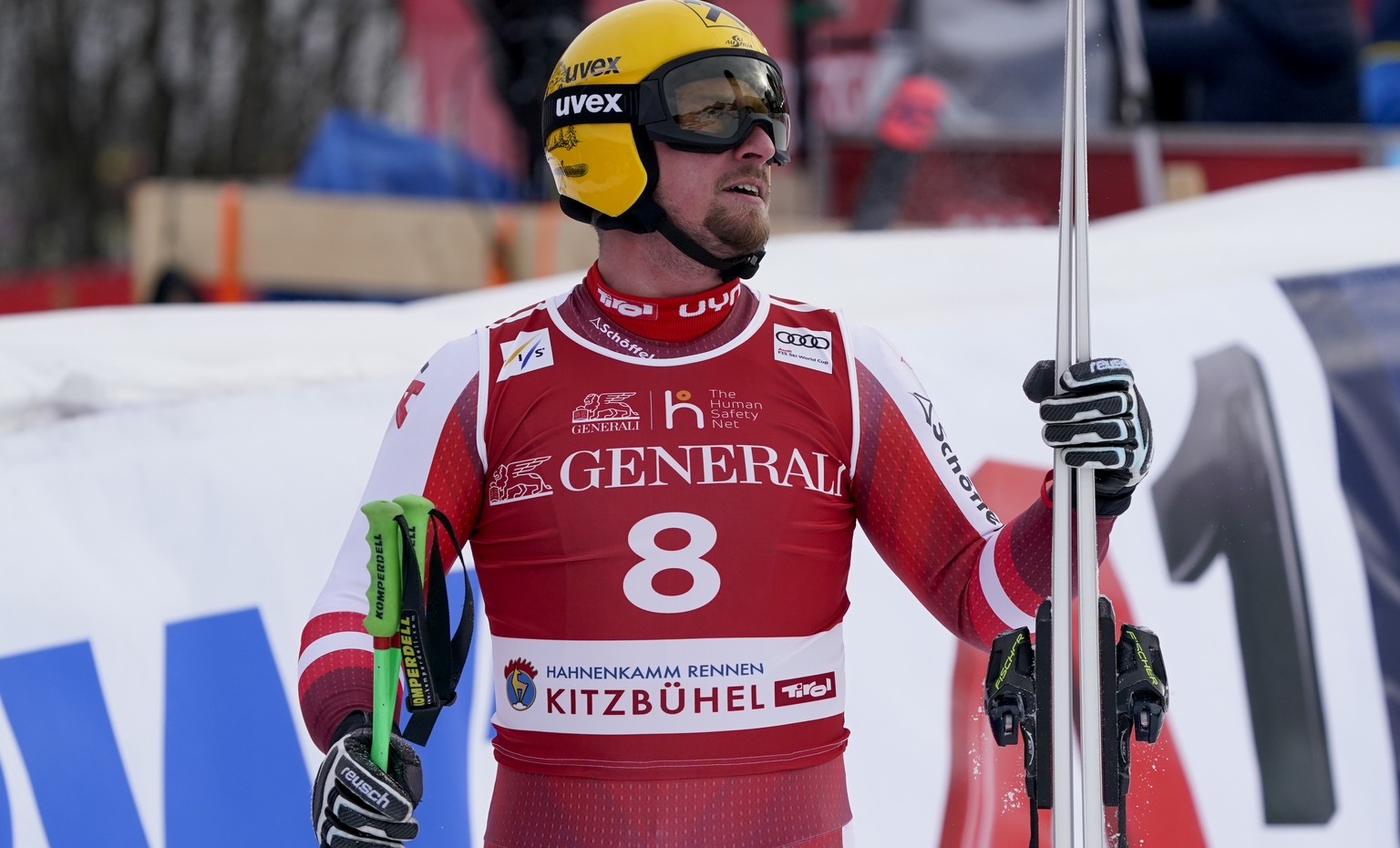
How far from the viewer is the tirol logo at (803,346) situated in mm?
2619

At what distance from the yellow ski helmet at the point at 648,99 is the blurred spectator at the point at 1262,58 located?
5.27m

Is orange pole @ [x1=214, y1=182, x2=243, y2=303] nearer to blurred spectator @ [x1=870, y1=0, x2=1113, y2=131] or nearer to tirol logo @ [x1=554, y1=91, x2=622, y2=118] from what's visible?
blurred spectator @ [x1=870, y1=0, x2=1113, y2=131]

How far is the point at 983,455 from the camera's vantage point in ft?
13.0

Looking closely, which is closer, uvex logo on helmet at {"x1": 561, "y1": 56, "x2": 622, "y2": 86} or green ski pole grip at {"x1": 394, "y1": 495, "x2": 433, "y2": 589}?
green ski pole grip at {"x1": 394, "y1": 495, "x2": 433, "y2": 589}

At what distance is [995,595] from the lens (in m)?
2.48

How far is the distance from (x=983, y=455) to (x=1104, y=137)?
3815mm

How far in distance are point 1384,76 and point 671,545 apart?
6194 millimetres

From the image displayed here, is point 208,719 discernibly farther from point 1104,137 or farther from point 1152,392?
point 1104,137

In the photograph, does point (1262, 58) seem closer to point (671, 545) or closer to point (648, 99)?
point (648, 99)

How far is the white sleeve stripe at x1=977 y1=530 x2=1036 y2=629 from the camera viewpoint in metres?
2.48

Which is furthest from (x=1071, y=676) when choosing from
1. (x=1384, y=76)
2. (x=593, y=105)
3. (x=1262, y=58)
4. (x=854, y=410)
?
(x=1384, y=76)

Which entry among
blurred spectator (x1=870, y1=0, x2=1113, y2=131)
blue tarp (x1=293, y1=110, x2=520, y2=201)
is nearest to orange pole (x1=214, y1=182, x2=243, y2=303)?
blue tarp (x1=293, y1=110, x2=520, y2=201)

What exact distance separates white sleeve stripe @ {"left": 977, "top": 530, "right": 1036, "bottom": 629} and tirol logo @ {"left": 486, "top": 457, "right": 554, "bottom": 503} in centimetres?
67

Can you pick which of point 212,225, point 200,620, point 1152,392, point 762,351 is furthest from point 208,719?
point 212,225
